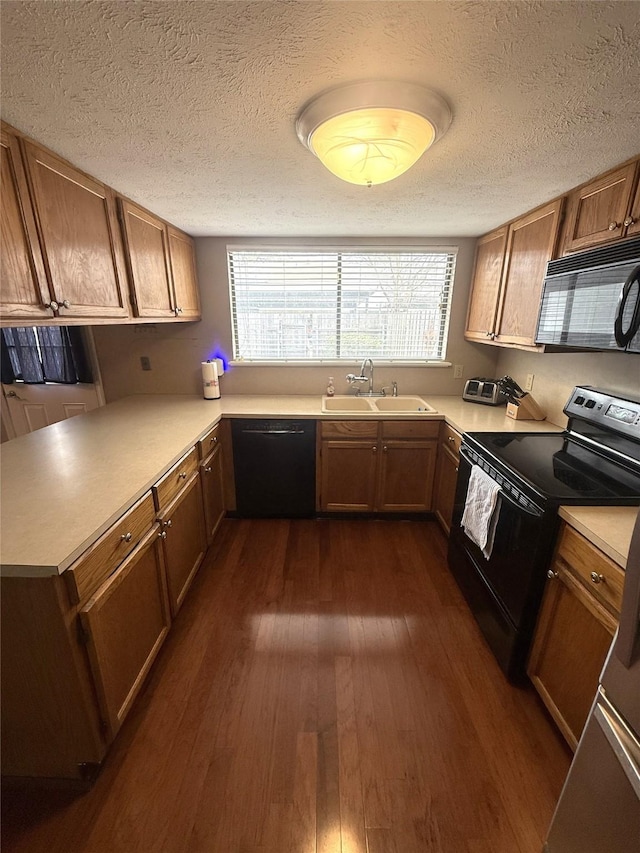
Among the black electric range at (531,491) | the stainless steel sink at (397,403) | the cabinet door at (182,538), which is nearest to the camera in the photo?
the black electric range at (531,491)

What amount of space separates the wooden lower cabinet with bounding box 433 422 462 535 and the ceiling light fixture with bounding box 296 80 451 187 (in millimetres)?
1576

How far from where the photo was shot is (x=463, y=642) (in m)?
1.73

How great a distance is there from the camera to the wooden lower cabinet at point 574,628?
3.51ft

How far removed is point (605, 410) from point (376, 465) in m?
1.40

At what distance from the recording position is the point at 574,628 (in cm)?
119

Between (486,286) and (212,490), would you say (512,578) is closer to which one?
(212,490)

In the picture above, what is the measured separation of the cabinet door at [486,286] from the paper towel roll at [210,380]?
6.97ft

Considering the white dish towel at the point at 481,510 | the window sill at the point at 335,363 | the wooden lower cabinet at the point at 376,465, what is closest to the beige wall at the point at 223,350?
the window sill at the point at 335,363

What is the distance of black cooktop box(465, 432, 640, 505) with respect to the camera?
1.29m

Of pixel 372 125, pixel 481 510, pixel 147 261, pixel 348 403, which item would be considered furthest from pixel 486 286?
pixel 147 261

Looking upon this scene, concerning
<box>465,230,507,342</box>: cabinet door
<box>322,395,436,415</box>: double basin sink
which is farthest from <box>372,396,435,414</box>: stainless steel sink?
<box>465,230,507,342</box>: cabinet door

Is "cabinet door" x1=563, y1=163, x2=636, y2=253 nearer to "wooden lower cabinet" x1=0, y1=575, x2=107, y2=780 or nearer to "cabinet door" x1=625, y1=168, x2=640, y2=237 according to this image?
"cabinet door" x1=625, y1=168, x2=640, y2=237

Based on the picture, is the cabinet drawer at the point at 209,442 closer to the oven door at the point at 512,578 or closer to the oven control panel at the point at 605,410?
the oven door at the point at 512,578

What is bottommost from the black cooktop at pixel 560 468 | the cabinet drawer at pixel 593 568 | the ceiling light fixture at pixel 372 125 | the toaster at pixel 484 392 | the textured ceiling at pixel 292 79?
the cabinet drawer at pixel 593 568
